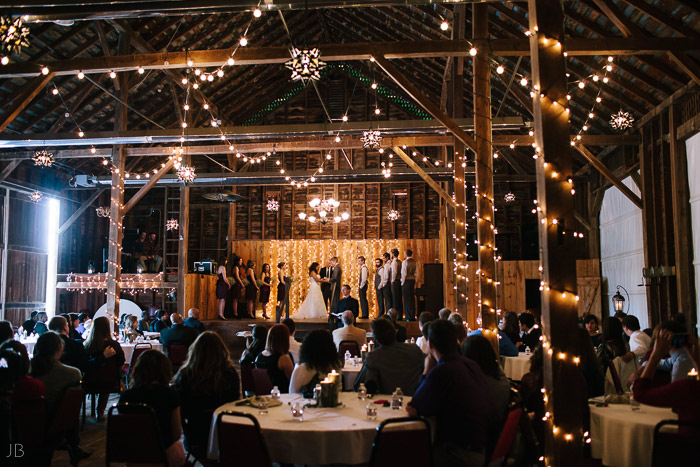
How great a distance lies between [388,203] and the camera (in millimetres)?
17734

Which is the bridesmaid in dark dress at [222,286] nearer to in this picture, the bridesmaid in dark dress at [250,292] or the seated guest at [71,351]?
the bridesmaid in dark dress at [250,292]

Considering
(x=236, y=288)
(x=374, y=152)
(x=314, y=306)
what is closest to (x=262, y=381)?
Answer: (x=314, y=306)

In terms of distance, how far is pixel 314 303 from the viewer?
48.1 feet

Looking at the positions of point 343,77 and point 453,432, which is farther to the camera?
point 343,77

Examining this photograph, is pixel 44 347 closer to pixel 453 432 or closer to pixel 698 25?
pixel 453 432

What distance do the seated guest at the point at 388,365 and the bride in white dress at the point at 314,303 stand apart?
9927 mm

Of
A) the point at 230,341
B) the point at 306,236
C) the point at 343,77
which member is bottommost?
the point at 230,341

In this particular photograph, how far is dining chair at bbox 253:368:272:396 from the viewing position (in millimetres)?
5023

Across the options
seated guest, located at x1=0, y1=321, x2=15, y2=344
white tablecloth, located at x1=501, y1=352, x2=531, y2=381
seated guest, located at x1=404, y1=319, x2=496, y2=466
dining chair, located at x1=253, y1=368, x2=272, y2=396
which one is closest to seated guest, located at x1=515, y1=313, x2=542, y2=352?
white tablecloth, located at x1=501, y1=352, x2=531, y2=381

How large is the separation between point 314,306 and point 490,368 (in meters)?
11.0

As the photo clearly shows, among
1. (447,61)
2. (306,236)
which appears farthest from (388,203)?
(447,61)

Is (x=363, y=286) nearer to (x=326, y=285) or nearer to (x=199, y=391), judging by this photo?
(x=326, y=285)

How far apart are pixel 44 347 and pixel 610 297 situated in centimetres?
1303

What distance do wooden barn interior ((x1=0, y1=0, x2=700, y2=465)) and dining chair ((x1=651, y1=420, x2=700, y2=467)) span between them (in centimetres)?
56
